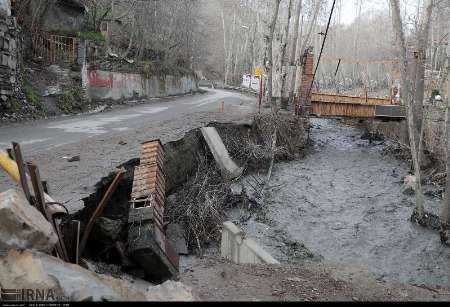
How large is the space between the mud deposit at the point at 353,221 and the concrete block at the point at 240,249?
4.00ft

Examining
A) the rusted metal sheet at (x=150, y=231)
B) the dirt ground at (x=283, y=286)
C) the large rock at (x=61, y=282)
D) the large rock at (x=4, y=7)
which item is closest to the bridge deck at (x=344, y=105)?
the large rock at (x=4, y=7)

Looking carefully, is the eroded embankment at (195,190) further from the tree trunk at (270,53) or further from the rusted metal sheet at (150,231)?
the tree trunk at (270,53)

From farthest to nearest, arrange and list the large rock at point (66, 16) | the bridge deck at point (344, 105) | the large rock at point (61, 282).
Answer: the large rock at point (66, 16) → the bridge deck at point (344, 105) → the large rock at point (61, 282)

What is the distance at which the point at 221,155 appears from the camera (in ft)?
43.2

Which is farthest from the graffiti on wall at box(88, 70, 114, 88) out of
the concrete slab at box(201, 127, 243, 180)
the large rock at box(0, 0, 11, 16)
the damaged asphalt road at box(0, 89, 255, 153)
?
the concrete slab at box(201, 127, 243, 180)

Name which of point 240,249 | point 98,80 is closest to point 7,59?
point 98,80

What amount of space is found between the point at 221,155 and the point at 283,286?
27.3 ft

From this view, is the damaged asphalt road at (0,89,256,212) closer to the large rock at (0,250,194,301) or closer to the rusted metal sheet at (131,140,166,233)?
the rusted metal sheet at (131,140,166,233)

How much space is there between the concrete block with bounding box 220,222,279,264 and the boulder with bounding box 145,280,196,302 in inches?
122

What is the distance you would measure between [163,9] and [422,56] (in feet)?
70.1

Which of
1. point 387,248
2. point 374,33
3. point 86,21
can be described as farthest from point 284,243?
point 374,33

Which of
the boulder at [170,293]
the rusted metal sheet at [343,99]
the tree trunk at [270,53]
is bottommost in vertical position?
the boulder at [170,293]

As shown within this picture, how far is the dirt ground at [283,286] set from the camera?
464 cm

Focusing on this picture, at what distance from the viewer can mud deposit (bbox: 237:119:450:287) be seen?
9.02 m
